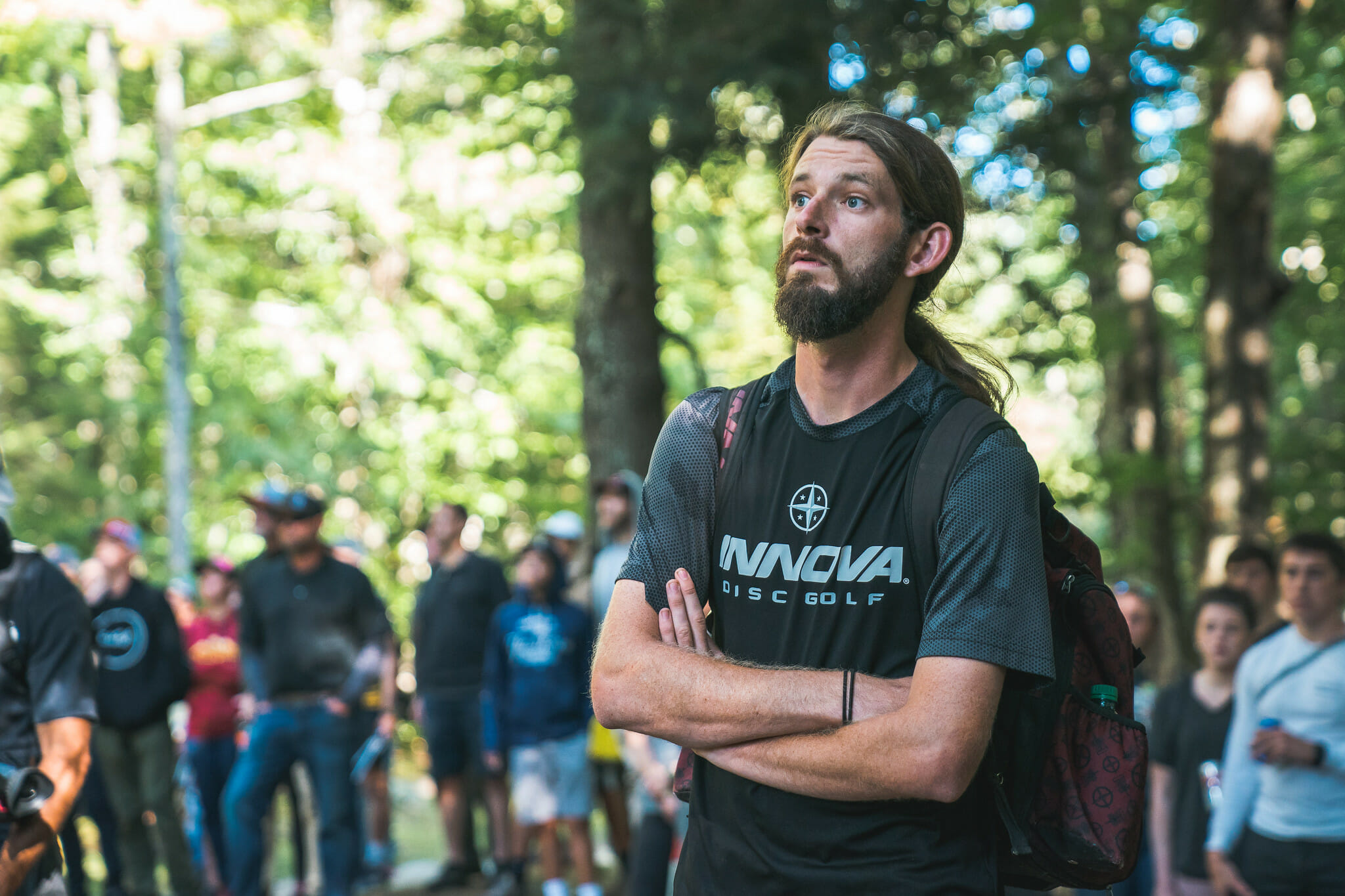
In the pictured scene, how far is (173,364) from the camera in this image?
15.2 meters

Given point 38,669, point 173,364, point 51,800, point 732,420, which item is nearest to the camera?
point 732,420

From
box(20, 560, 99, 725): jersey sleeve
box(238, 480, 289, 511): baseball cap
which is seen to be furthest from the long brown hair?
box(238, 480, 289, 511): baseball cap

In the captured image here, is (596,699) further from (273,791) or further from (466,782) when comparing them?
(466,782)

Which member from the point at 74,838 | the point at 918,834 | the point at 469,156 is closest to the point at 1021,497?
the point at 918,834

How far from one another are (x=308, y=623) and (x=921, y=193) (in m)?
6.19

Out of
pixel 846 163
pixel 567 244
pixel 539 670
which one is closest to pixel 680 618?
pixel 846 163

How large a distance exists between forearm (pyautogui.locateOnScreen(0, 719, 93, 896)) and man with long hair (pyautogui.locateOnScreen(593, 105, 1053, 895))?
1.73 m

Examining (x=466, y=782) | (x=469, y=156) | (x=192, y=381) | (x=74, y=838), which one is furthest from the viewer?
(x=192, y=381)

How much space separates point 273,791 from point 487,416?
38.3ft

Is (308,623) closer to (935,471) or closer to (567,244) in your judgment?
(935,471)

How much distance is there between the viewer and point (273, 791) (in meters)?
7.66

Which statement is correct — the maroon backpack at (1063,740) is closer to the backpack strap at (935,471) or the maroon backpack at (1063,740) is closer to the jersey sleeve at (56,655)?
the backpack strap at (935,471)

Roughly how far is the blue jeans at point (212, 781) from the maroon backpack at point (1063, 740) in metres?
7.82

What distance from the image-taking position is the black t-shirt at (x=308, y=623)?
7.71 metres
